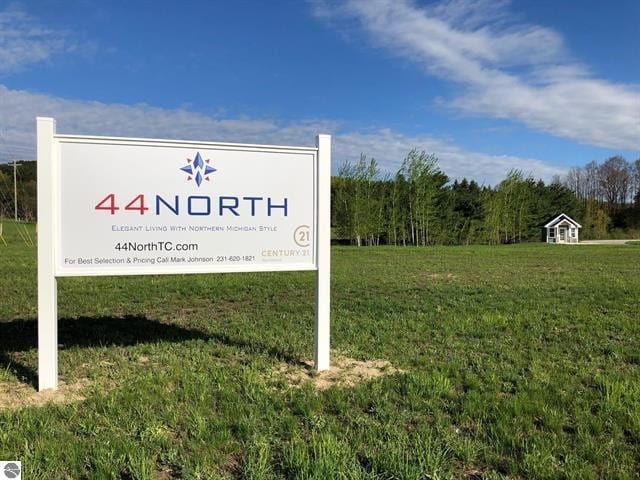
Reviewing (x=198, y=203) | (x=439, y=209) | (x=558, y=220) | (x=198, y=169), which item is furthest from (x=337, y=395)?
(x=558, y=220)

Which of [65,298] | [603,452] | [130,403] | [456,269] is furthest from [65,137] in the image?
[456,269]

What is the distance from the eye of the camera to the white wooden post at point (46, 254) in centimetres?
429

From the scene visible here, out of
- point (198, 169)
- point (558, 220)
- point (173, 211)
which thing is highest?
point (558, 220)

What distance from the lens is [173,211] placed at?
4.75 metres

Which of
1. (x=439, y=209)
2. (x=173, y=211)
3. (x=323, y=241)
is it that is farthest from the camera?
(x=439, y=209)

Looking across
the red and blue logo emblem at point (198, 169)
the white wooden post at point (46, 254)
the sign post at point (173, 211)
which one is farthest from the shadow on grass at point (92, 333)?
the red and blue logo emblem at point (198, 169)

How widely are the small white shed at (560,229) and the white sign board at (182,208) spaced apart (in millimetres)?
55925

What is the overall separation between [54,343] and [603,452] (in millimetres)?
4227

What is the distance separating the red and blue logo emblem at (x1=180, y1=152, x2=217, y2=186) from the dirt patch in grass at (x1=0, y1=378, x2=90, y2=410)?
80.8 inches

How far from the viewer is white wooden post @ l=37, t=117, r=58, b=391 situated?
169 inches

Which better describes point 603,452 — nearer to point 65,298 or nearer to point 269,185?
point 269,185

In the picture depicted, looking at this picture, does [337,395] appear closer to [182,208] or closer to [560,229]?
[182,208]

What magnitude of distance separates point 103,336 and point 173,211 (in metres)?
2.56

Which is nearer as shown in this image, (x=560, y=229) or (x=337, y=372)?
(x=337, y=372)
